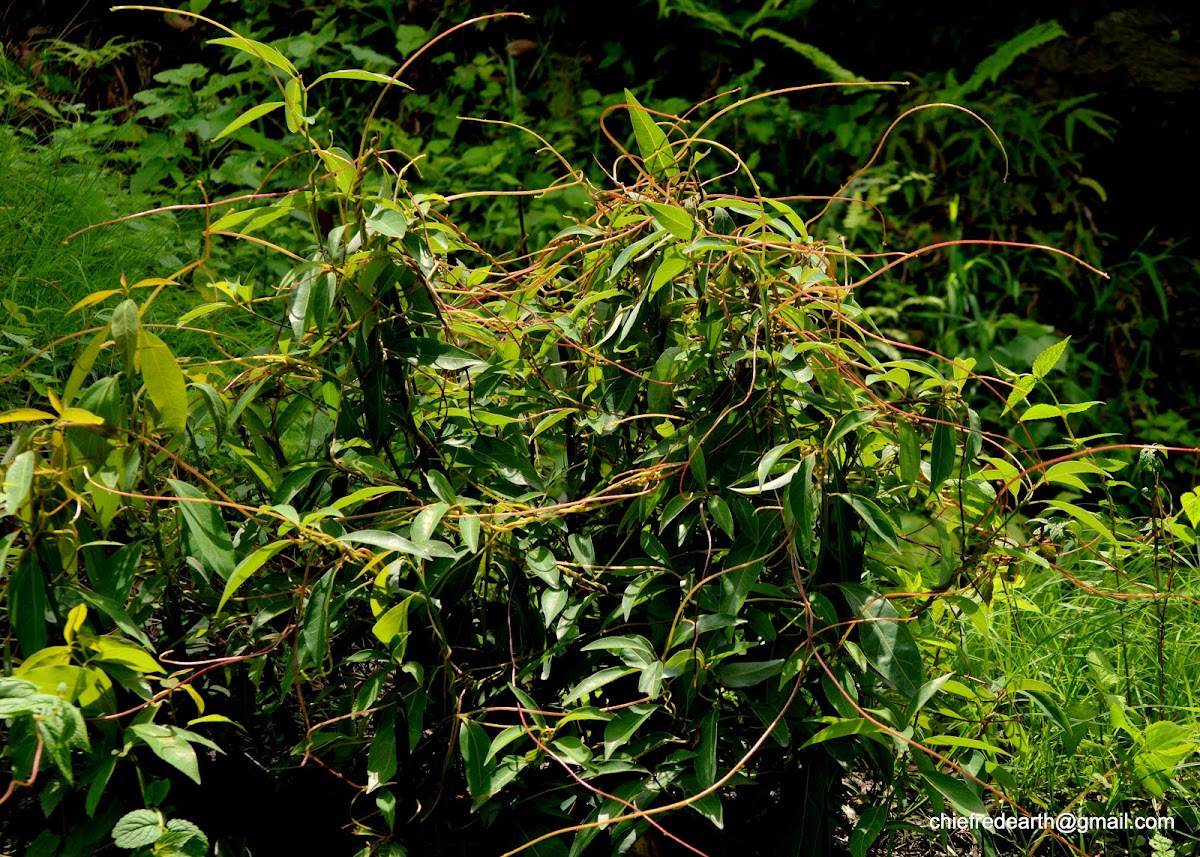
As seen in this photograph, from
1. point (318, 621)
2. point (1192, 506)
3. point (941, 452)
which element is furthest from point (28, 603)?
point (1192, 506)

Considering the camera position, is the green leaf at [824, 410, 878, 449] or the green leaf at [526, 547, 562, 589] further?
the green leaf at [526, 547, 562, 589]

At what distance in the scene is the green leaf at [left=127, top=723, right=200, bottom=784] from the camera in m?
1.33

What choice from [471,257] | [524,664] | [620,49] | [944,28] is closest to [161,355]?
[524,664]

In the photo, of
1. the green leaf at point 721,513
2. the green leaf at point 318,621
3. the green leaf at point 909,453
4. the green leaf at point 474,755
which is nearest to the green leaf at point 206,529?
the green leaf at point 318,621

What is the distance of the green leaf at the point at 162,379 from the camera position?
4.63ft

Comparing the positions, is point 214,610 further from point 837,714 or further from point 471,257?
point 471,257

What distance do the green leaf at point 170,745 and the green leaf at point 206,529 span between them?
0.67 ft

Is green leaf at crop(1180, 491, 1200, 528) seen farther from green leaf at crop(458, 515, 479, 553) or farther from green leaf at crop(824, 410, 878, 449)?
green leaf at crop(458, 515, 479, 553)

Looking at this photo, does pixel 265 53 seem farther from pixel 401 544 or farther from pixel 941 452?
pixel 941 452

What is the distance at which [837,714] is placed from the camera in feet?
5.25

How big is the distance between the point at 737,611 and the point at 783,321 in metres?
0.43

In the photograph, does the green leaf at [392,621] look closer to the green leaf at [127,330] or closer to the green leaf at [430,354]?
the green leaf at [430,354]

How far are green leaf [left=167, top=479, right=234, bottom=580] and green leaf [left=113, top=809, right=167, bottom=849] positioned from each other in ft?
1.03

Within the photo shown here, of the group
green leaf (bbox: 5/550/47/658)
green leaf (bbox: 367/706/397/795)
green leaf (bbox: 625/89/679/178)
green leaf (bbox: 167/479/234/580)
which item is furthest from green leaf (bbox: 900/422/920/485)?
green leaf (bbox: 5/550/47/658)
